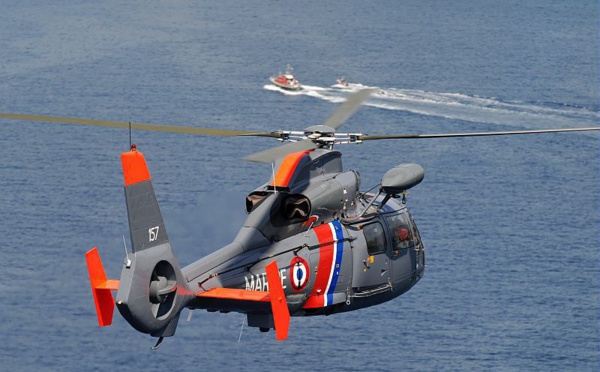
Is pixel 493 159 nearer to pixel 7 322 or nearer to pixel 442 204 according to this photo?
pixel 442 204

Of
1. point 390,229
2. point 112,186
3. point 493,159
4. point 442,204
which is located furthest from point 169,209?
point 390,229

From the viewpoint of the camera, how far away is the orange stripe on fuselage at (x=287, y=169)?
1538 inches

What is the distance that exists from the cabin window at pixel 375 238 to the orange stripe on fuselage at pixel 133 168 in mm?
9991

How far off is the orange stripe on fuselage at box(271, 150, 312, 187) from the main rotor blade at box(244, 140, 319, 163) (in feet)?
1.28

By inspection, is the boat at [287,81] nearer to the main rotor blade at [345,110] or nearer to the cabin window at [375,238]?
the main rotor blade at [345,110]

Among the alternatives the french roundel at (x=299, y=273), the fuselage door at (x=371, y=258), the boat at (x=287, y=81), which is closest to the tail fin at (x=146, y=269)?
the french roundel at (x=299, y=273)

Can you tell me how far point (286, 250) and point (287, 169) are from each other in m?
2.61

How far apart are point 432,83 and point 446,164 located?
1803cm

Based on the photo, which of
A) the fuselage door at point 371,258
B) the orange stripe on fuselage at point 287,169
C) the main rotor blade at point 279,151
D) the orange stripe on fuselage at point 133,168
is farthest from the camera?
the fuselage door at point 371,258

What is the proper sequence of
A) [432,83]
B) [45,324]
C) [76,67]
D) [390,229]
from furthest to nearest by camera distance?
[76,67] < [432,83] < [45,324] < [390,229]

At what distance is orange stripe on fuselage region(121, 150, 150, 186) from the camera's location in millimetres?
33469

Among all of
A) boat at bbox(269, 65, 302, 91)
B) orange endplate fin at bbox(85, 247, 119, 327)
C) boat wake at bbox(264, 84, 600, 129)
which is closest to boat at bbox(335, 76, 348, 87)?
boat wake at bbox(264, 84, 600, 129)

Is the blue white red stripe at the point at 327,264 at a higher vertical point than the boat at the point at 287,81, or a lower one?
higher

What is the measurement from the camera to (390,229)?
42312 mm
